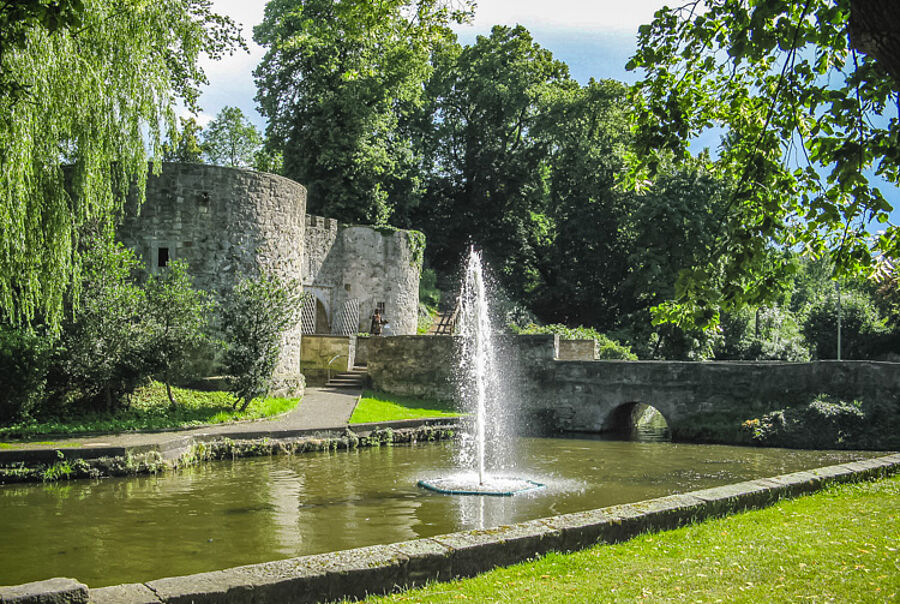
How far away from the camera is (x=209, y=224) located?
63.2ft

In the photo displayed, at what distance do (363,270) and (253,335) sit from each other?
11360 millimetres

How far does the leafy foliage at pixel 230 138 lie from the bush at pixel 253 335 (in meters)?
31.6

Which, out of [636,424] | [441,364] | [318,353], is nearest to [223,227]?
[318,353]

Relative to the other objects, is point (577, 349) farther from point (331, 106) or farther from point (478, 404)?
point (331, 106)

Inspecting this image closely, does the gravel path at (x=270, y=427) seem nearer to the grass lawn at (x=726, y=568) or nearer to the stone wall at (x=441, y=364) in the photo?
the stone wall at (x=441, y=364)

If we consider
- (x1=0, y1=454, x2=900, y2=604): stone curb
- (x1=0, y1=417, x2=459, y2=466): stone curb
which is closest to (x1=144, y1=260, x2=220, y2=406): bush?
(x1=0, y1=417, x2=459, y2=466): stone curb

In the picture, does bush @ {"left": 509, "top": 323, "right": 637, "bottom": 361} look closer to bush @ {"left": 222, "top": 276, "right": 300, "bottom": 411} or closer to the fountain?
the fountain

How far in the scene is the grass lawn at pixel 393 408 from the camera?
61.2ft

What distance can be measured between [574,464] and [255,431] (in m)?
6.05

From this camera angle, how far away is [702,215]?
31406mm

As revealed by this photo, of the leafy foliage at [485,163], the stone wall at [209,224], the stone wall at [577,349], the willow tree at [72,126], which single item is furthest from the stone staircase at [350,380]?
the leafy foliage at [485,163]

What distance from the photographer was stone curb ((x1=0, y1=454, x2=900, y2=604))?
4754mm

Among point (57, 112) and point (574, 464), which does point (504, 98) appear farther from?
point (57, 112)

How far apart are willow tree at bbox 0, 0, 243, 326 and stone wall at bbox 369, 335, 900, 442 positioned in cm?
1039
